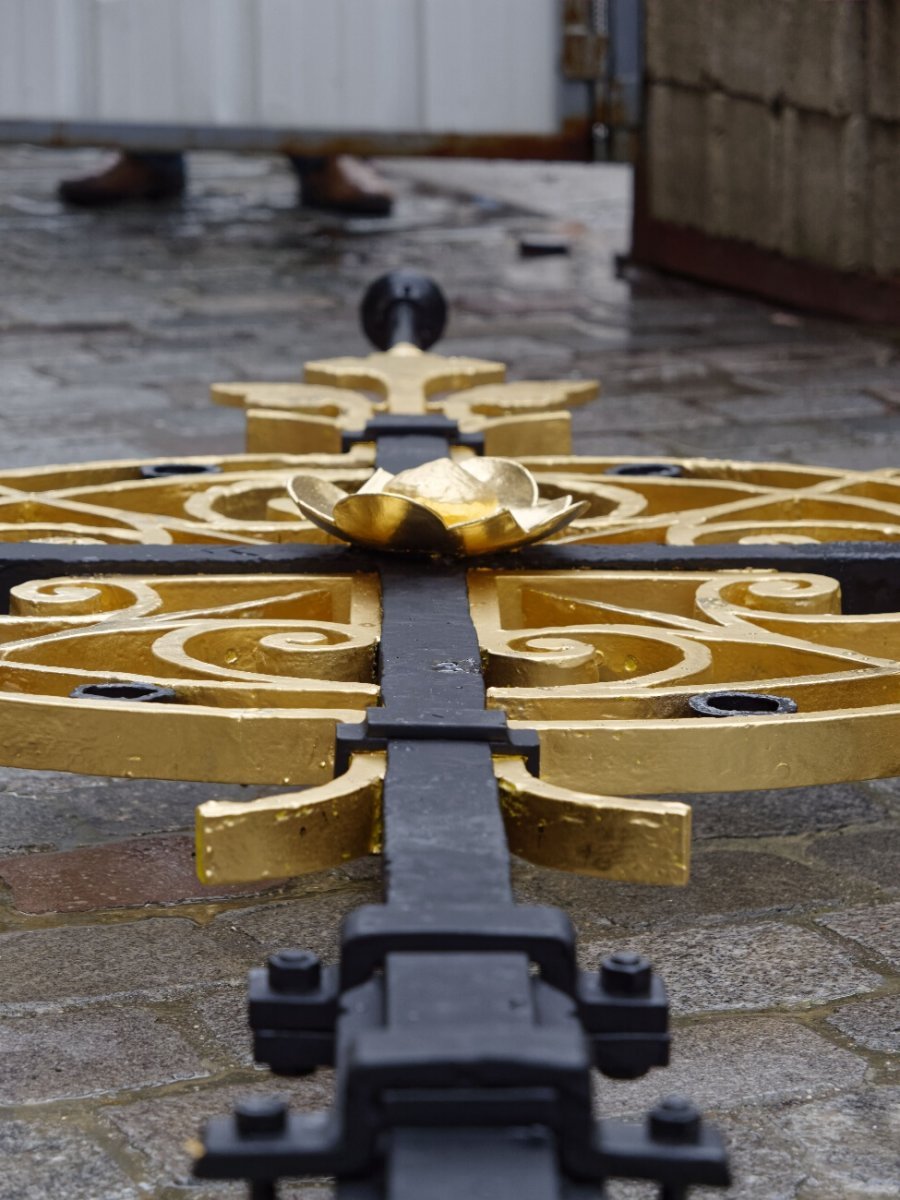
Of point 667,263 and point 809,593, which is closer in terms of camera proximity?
point 809,593

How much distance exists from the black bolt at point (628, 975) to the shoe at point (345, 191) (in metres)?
7.18

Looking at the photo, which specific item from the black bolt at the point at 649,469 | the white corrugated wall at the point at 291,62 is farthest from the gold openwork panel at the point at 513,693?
the white corrugated wall at the point at 291,62

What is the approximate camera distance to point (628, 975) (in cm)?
103

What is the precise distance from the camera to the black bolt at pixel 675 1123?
94cm

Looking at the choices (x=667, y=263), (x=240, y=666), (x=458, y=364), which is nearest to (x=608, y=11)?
(x=667, y=263)

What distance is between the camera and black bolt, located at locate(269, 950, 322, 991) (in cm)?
104

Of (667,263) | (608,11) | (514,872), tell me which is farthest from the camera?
(667,263)

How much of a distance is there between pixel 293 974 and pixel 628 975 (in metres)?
0.17

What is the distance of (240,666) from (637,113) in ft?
15.4

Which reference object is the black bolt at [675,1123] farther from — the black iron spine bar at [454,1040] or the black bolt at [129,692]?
the black bolt at [129,692]

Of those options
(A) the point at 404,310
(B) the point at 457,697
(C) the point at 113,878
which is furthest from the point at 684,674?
(A) the point at 404,310

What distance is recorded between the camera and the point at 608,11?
6.11 metres

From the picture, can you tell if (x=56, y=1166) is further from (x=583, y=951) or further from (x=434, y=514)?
(x=434, y=514)

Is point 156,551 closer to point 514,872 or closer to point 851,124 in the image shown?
point 514,872
